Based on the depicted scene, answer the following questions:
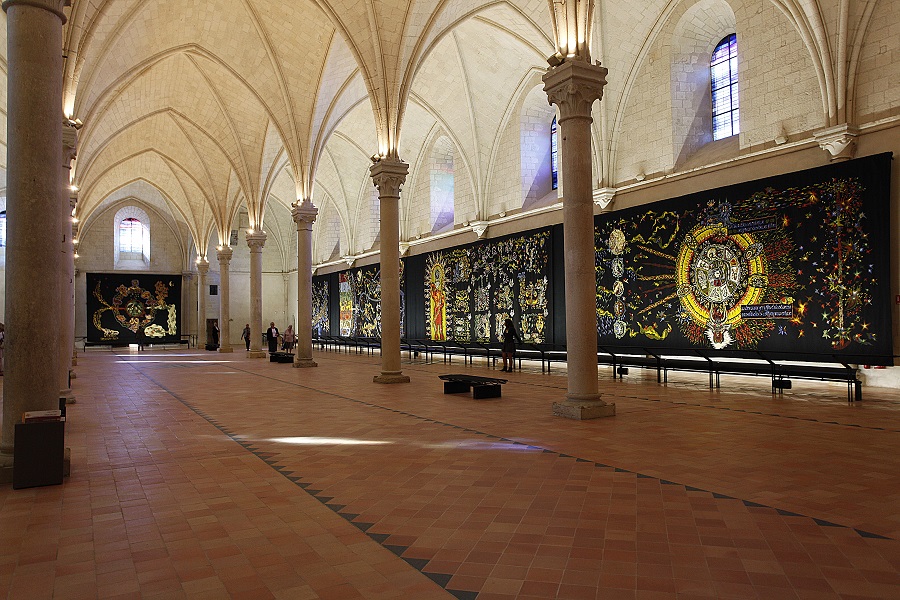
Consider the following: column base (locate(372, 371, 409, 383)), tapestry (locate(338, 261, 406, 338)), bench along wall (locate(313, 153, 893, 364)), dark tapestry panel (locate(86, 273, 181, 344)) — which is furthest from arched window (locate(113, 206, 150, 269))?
column base (locate(372, 371, 409, 383))

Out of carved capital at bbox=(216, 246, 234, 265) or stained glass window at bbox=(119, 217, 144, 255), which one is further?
stained glass window at bbox=(119, 217, 144, 255)

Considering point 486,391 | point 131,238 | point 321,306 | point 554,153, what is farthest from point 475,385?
point 131,238

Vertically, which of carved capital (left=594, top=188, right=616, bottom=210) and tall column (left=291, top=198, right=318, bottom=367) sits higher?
carved capital (left=594, top=188, right=616, bottom=210)

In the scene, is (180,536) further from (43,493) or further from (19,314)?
(19,314)

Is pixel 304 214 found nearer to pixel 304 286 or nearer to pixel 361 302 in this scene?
pixel 304 286

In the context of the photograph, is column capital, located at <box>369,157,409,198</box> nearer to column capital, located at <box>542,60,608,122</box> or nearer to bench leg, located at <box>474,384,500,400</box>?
bench leg, located at <box>474,384,500,400</box>

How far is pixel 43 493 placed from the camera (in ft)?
17.7

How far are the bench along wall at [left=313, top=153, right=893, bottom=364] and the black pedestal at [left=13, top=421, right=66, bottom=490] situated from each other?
12.5 meters

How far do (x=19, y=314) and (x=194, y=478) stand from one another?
2219 mm

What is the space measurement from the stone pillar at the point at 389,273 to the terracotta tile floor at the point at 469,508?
5.22m

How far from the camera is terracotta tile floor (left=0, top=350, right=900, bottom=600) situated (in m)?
3.43

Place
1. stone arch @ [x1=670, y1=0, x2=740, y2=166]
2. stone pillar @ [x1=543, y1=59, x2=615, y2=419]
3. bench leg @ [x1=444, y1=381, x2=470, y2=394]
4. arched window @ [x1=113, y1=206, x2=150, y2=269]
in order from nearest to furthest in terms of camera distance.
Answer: stone pillar @ [x1=543, y1=59, x2=615, y2=419] < bench leg @ [x1=444, y1=381, x2=470, y2=394] < stone arch @ [x1=670, y1=0, x2=740, y2=166] < arched window @ [x1=113, y1=206, x2=150, y2=269]

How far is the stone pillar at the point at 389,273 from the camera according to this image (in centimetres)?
1456

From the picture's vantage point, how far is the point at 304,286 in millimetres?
19938
